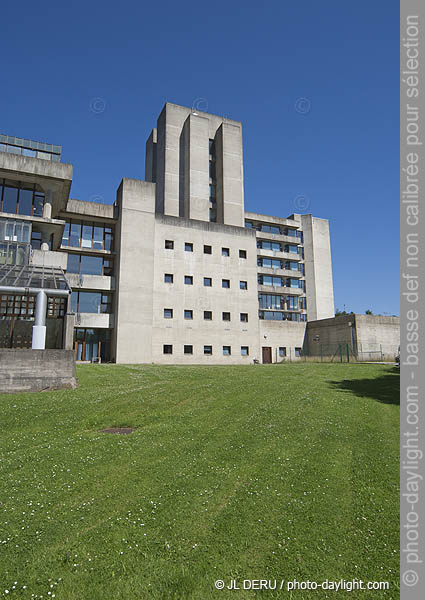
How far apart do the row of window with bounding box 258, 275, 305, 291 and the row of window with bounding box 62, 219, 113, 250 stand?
31.5 meters

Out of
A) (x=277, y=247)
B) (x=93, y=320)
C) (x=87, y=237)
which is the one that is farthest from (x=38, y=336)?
(x=277, y=247)

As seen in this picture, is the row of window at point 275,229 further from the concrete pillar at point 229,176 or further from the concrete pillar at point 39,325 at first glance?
the concrete pillar at point 39,325

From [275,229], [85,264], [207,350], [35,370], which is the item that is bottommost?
[35,370]

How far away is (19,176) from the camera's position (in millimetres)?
Answer: 35875

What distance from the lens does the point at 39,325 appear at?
20.7 m

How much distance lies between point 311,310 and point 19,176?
5685 cm

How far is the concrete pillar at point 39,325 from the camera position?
20547 mm

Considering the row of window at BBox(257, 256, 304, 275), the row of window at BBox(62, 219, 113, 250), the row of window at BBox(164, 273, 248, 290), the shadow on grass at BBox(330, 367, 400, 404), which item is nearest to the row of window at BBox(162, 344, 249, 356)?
the row of window at BBox(164, 273, 248, 290)

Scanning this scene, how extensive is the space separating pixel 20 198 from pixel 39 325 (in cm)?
2149
